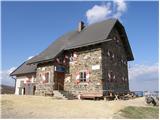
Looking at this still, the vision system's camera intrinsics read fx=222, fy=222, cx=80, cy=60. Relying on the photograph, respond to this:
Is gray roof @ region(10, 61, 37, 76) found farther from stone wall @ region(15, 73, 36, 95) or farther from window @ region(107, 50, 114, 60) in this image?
window @ region(107, 50, 114, 60)

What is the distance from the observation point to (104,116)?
38.3ft

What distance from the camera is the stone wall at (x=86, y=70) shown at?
20922mm

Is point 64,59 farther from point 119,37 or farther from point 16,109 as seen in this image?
point 16,109

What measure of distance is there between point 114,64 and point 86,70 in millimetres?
3518

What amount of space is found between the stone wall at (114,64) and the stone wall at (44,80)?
220 inches

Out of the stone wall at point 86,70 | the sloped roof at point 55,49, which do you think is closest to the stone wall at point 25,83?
the sloped roof at point 55,49

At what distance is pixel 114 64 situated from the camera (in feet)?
77.4

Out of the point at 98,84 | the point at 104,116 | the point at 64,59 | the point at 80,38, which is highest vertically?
the point at 80,38

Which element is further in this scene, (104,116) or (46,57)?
(46,57)

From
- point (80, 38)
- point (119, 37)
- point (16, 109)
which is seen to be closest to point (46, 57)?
point (80, 38)

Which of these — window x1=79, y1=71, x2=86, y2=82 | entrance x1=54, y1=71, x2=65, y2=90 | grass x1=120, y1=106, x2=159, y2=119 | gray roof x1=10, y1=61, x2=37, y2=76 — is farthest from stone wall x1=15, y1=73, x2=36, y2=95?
grass x1=120, y1=106, x2=159, y2=119

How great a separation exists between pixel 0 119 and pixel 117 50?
17028mm

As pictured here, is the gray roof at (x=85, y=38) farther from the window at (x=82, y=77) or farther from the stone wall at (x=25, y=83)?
the window at (x=82, y=77)

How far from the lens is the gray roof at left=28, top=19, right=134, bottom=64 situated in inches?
869
